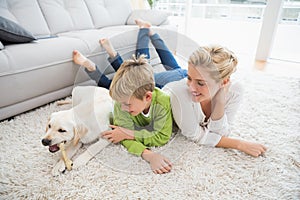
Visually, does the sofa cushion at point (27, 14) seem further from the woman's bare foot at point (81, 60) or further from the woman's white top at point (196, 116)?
the woman's white top at point (196, 116)

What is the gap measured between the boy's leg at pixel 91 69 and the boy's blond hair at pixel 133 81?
46 centimetres

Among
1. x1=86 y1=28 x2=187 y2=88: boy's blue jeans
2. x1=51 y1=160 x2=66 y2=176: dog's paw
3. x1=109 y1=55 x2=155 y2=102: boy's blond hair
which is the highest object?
x1=109 y1=55 x2=155 y2=102: boy's blond hair

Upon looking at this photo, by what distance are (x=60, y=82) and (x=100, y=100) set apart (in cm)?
37

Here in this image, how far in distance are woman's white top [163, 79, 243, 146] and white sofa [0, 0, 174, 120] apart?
460 mm

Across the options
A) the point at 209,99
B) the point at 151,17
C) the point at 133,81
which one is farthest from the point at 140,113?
the point at 151,17

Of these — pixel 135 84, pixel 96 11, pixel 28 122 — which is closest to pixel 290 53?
pixel 96 11

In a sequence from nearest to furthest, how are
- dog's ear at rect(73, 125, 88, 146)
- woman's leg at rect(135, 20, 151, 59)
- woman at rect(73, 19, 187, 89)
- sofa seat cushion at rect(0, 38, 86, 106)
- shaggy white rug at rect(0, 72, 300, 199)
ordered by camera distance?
shaggy white rug at rect(0, 72, 300, 199) → dog's ear at rect(73, 125, 88, 146) → sofa seat cushion at rect(0, 38, 86, 106) → woman at rect(73, 19, 187, 89) → woman's leg at rect(135, 20, 151, 59)

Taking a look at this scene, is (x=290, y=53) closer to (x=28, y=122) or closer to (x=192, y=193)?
(x=192, y=193)

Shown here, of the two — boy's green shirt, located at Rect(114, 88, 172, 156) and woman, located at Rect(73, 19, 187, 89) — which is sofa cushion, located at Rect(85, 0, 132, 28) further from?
boy's green shirt, located at Rect(114, 88, 172, 156)

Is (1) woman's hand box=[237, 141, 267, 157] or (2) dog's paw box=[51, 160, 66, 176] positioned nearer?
(2) dog's paw box=[51, 160, 66, 176]

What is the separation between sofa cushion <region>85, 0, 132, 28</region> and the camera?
1.76 m

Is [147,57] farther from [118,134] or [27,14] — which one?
[27,14]

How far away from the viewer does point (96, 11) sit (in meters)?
1.77

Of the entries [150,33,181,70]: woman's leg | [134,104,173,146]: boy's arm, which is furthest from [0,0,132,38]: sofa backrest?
[134,104,173,146]: boy's arm
